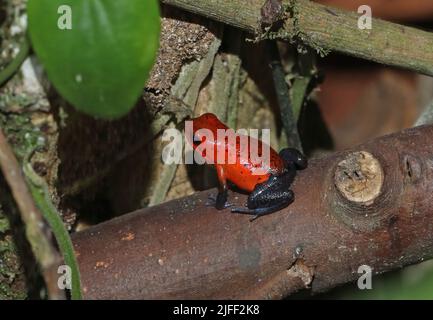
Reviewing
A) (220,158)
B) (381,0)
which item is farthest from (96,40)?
(381,0)

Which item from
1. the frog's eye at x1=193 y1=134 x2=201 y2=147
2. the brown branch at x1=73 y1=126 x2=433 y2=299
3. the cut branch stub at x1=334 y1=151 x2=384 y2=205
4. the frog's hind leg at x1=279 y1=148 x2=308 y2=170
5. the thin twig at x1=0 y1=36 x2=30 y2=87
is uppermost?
the thin twig at x1=0 y1=36 x2=30 y2=87

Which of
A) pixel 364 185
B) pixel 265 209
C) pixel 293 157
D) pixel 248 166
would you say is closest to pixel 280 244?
pixel 265 209

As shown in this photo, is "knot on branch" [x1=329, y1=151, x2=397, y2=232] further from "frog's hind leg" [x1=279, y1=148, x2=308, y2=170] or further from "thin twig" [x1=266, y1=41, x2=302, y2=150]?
"thin twig" [x1=266, y1=41, x2=302, y2=150]

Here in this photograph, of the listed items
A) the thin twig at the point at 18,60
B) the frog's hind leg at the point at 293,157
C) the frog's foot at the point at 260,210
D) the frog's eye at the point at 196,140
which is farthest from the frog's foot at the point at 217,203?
the thin twig at the point at 18,60

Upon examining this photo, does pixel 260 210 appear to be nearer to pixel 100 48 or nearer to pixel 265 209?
pixel 265 209

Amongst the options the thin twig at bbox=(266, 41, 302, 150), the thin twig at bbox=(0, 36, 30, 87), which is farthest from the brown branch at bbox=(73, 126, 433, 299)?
the thin twig at bbox=(266, 41, 302, 150)

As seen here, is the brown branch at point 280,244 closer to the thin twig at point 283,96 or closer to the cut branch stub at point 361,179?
→ the cut branch stub at point 361,179
